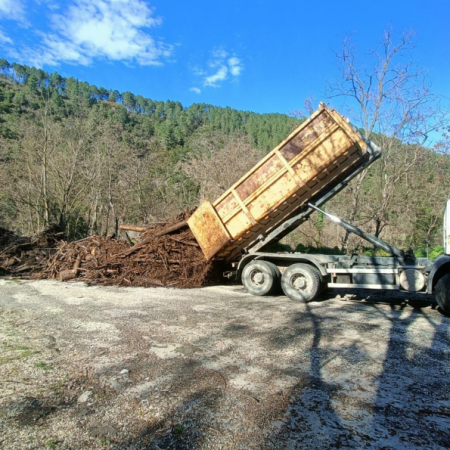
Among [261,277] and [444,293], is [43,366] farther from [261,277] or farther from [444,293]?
[444,293]

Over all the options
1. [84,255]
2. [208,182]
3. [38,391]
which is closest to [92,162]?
[208,182]

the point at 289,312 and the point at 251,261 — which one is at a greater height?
the point at 251,261

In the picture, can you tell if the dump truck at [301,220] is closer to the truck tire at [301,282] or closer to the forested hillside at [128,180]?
the truck tire at [301,282]

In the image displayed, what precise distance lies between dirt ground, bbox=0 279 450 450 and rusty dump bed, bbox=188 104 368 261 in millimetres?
2206

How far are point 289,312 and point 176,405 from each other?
3814mm

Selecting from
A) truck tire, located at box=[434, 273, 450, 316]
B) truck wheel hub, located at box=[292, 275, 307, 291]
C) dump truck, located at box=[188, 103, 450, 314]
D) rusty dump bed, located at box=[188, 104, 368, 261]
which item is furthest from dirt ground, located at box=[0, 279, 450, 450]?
rusty dump bed, located at box=[188, 104, 368, 261]

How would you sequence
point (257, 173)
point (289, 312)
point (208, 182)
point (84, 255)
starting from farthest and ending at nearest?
point (208, 182) < point (84, 255) < point (257, 173) < point (289, 312)

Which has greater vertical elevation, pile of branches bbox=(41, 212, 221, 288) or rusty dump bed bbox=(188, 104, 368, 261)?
rusty dump bed bbox=(188, 104, 368, 261)

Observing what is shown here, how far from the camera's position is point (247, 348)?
4238 millimetres

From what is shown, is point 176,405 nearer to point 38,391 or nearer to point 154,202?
point 38,391

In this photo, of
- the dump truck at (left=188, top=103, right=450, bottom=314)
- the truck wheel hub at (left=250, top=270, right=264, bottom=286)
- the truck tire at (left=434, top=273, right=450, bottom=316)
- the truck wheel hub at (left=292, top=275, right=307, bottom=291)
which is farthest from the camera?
the truck wheel hub at (left=250, top=270, right=264, bottom=286)

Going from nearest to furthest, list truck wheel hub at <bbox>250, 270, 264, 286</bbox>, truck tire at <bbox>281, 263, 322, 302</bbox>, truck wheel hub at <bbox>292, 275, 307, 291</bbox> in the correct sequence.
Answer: truck tire at <bbox>281, 263, 322, 302</bbox> → truck wheel hub at <bbox>292, 275, 307, 291</bbox> → truck wheel hub at <bbox>250, 270, 264, 286</bbox>

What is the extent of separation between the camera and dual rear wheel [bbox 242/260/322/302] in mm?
7285

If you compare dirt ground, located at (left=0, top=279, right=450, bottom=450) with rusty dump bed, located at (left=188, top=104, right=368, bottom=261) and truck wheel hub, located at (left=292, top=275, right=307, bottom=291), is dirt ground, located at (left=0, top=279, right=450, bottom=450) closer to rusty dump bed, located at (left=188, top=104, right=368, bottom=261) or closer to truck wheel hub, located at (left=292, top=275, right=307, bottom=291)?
truck wheel hub, located at (left=292, top=275, right=307, bottom=291)
